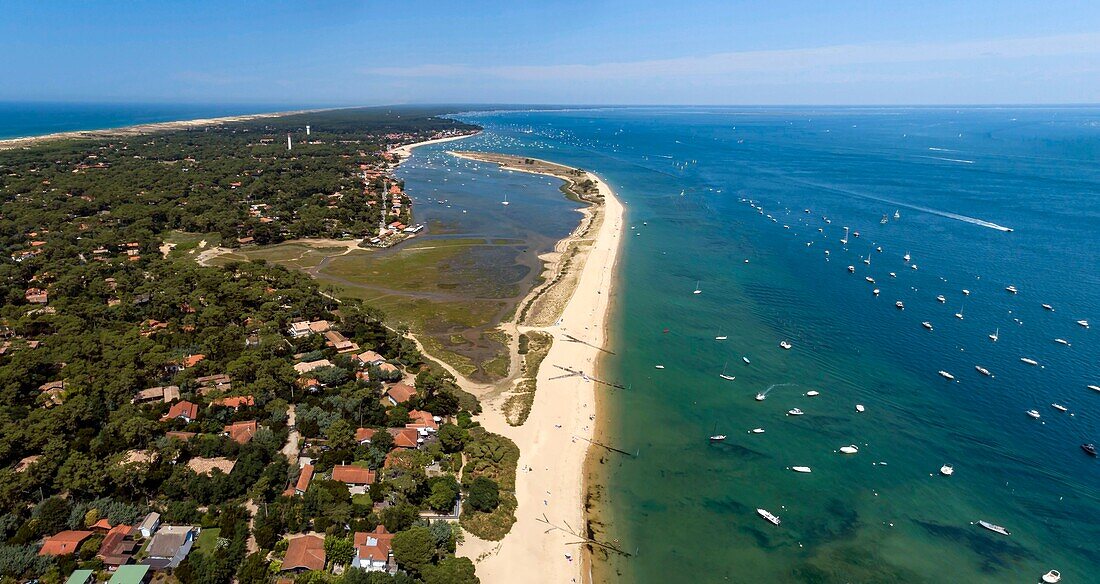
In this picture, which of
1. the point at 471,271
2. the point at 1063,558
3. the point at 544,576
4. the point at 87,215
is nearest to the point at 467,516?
Answer: the point at 544,576

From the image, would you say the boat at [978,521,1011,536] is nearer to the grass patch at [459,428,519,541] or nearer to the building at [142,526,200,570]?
the grass patch at [459,428,519,541]

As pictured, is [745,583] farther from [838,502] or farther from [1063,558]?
[1063,558]

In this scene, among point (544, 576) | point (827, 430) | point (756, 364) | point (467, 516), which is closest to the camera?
point (544, 576)

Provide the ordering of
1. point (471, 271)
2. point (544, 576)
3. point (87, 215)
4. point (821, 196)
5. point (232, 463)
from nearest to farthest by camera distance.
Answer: point (544, 576), point (232, 463), point (471, 271), point (87, 215), point (821, 196)

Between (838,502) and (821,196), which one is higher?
(821,196)

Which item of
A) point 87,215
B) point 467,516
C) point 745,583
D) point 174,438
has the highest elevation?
point 87,215

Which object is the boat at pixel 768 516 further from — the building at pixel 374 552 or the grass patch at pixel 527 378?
the building at pixel 374 552

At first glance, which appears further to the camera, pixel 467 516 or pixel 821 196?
pixel 821 196

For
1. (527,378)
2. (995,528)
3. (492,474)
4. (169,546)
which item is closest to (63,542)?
(169,546)
